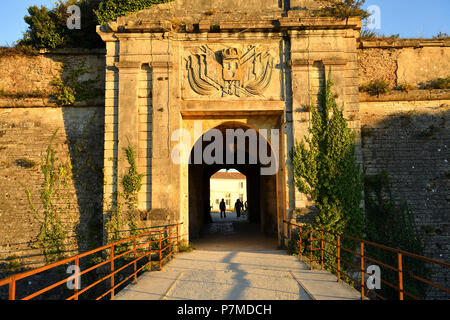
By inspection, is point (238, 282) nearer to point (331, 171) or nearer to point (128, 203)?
point (128, 203)

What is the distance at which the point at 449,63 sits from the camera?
10992mm

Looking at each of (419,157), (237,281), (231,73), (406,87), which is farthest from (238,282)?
(406,87)

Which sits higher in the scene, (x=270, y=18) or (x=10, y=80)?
(x=270, y=18)

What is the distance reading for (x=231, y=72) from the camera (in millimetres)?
9758

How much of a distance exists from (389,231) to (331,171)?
106 inches

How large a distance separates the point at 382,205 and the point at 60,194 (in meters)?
10.3

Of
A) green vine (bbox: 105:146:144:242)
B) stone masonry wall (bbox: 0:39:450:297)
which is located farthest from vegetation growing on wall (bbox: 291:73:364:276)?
green vine (bbox: 105:146:144:242)

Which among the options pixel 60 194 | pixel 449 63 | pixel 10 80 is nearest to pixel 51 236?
pixel 60 194

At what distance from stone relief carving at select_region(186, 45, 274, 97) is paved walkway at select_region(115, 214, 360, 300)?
16.4 ft

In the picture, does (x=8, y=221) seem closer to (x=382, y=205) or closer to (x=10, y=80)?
(x=10, y=80)

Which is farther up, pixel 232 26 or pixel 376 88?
pixel 232 26

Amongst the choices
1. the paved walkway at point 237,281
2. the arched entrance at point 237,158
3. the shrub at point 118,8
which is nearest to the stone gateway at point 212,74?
the shrub at point 118,8

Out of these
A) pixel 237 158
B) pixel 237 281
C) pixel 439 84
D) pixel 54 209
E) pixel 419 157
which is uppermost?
pixel 439 84
